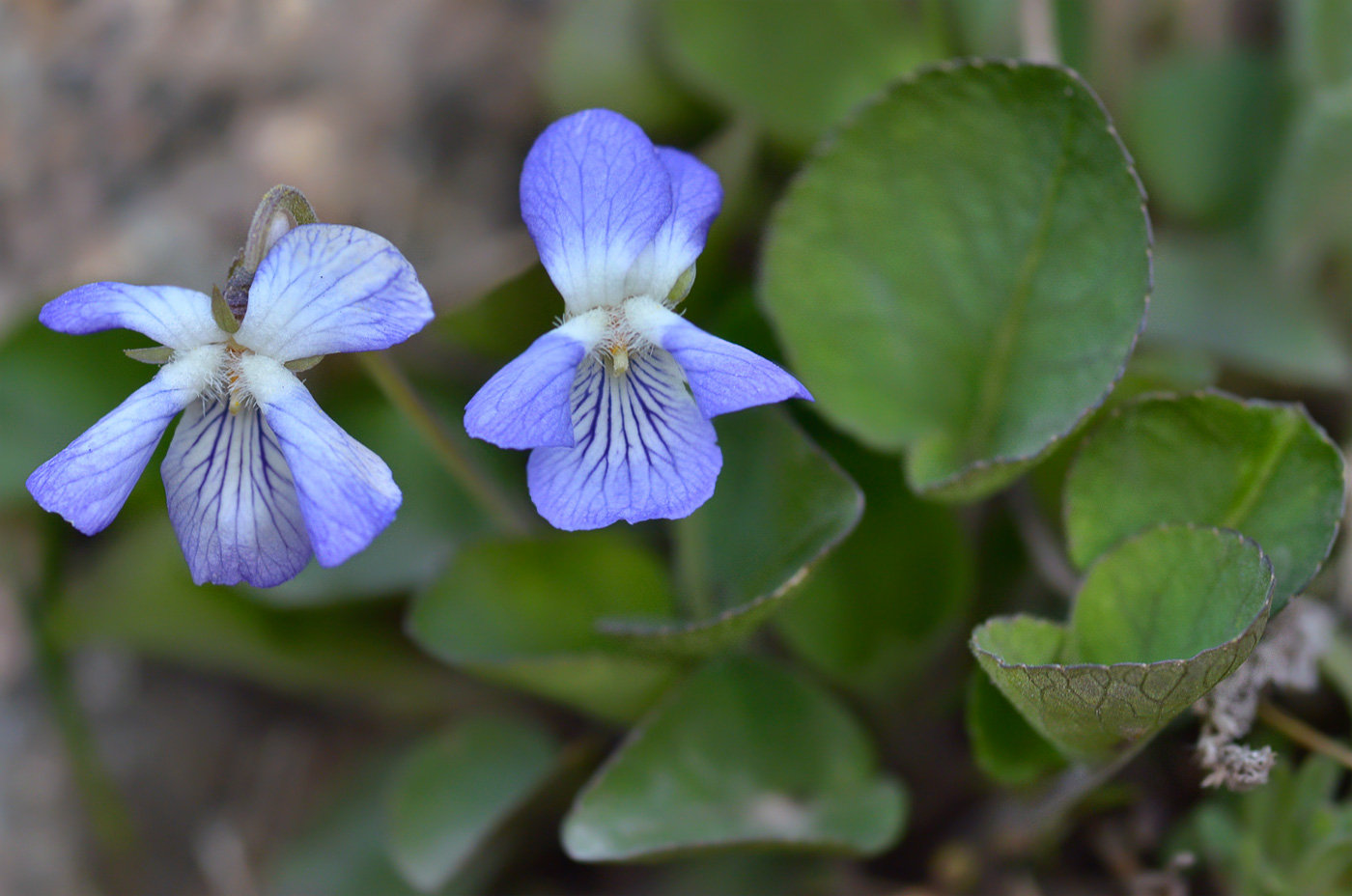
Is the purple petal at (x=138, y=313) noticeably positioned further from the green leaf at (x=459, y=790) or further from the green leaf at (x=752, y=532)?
the green leaf at (x=459, y=790)

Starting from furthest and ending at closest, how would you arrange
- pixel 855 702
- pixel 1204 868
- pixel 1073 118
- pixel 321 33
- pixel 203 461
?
pixel 321 33, pixel 855 702, pixel 1204 868, pixel 1073 118, pixel 203 461

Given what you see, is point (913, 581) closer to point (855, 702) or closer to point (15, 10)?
point (855, 702)

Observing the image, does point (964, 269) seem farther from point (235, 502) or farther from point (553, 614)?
point (235, 502)

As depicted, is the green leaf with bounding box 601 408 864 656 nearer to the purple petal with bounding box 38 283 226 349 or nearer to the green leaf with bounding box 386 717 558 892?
the green leaf with bounding box 386 717 558 892

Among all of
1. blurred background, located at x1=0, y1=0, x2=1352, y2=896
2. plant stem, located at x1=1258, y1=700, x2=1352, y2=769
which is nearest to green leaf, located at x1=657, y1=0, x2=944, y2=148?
blurred background, located at x1=0, y1=0, x2=1352, y2=896

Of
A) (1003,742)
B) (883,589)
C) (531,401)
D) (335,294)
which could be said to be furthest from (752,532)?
(335,294)

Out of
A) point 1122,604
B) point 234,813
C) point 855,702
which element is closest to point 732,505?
point 855,702
